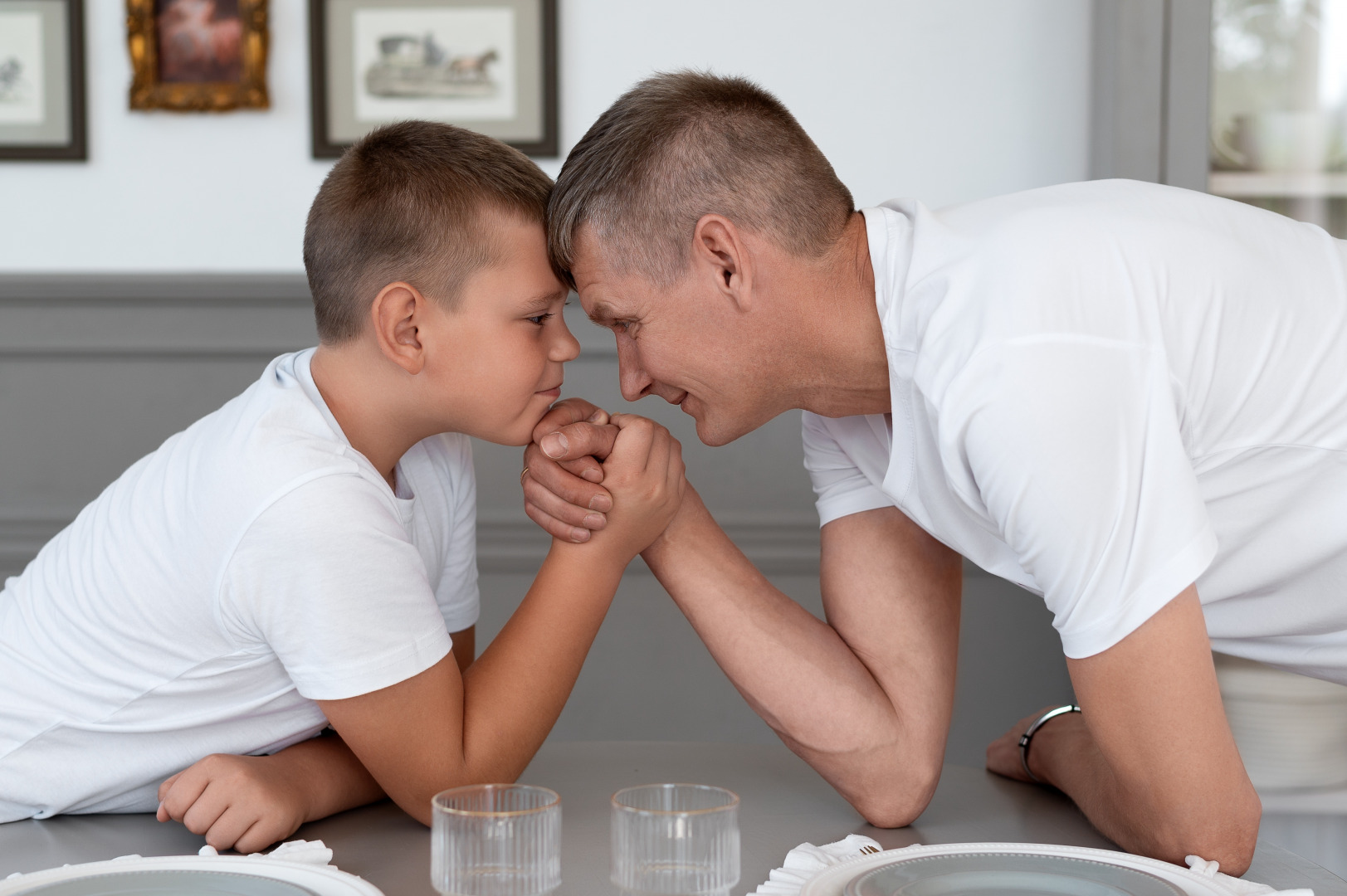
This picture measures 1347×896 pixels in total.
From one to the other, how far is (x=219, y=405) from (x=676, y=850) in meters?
1.83

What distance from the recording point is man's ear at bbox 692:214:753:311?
1141 mm

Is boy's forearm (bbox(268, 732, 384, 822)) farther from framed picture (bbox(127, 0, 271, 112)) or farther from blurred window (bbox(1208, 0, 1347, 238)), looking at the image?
blurred window (bbox(1208, 0, 1347, 238))

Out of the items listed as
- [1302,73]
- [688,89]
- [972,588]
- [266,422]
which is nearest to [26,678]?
[266,422]

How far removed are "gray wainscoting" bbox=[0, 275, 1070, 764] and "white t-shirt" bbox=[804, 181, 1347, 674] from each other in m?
1.07

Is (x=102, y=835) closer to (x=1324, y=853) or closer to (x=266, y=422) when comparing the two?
(x=266, y=422)

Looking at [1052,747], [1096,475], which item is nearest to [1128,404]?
[1096,475]

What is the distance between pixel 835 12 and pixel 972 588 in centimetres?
113

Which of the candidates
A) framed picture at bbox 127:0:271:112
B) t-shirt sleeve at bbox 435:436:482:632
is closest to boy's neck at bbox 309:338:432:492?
t-shirt sleeve at bbox 435:436:482:632

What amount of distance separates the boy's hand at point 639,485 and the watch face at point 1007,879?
18.0 inches

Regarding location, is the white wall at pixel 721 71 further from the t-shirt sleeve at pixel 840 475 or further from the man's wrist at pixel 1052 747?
the man's wrist at pixel 1052 747

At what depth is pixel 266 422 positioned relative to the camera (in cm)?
104

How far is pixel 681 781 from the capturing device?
108cm

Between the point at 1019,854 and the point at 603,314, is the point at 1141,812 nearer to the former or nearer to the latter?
the point at 1019,854

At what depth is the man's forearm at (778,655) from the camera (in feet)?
3.65
